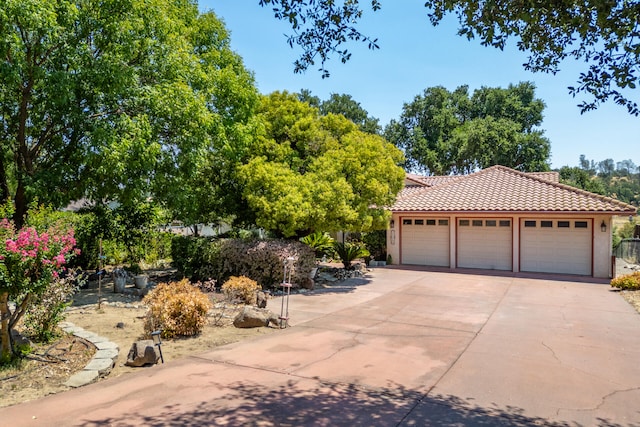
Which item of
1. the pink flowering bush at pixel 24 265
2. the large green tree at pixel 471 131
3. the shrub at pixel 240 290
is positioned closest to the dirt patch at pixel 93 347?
the shrub at pixel 240 290

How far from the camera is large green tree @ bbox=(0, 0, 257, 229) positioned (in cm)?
883

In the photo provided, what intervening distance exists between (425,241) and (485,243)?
2.34m

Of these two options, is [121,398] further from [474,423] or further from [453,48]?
[453,48]

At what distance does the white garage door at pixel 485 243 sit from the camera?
652 inches

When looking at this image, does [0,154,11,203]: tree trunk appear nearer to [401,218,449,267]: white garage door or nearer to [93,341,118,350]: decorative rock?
[93,341,118,350]: decorative rock

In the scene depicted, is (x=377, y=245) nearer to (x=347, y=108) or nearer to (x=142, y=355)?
(x=142, y=355)

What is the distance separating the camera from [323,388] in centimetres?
516

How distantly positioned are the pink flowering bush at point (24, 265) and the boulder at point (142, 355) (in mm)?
1413

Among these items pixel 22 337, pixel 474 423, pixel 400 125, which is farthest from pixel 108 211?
pixel 400 125

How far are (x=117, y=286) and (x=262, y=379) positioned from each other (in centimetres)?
738

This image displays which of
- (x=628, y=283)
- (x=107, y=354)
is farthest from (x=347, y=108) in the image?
(x=107, y=354)

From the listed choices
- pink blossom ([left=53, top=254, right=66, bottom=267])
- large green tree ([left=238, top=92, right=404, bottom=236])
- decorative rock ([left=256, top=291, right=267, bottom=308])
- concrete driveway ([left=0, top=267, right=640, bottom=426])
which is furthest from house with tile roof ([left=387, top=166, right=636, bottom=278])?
pink blossom ([left=53, top=254, right=66, bottom=267])

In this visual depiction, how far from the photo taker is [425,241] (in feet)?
59.4

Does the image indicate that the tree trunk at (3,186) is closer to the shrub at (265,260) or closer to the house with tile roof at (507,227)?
the shrub at (265,260)
